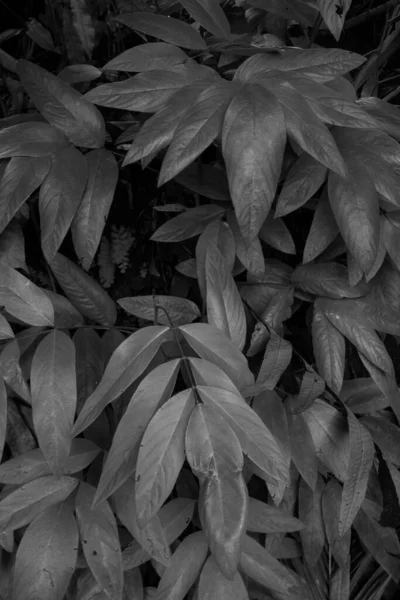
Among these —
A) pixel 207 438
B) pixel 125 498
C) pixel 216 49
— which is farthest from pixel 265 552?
pixel 216 49

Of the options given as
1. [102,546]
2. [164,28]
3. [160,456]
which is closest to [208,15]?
[164,28]

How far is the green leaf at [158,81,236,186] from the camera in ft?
2.35

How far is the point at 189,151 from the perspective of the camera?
2.35 feet

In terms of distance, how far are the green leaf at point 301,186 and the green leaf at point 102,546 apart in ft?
1.56

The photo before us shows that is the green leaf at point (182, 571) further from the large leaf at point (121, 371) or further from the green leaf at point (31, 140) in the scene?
the green leaf at point (31, 140)

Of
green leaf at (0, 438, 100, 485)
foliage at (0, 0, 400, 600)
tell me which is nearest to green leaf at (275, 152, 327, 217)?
foliage at (0, 0, 400, 600)

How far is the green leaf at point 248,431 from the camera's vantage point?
2.10 ft

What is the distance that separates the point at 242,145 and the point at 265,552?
58cm

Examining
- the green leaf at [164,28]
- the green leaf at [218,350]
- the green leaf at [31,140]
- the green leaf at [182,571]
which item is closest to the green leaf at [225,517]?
the green leaf at [218,350]

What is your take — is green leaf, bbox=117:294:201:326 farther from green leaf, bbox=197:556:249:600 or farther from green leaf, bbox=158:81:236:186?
green leaf, bbox=197:556:249:600

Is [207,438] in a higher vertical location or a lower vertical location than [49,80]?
lower

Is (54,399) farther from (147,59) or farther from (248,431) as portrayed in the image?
(147,59)

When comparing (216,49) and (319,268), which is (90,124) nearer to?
(216,49)

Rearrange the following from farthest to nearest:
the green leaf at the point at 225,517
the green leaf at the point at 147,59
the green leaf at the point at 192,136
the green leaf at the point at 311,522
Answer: the green leaf at the point at 311,522, the green leaf at the point at 147,59, the green leaf at the point at 192,136, the green leaf at the point at 225,517
